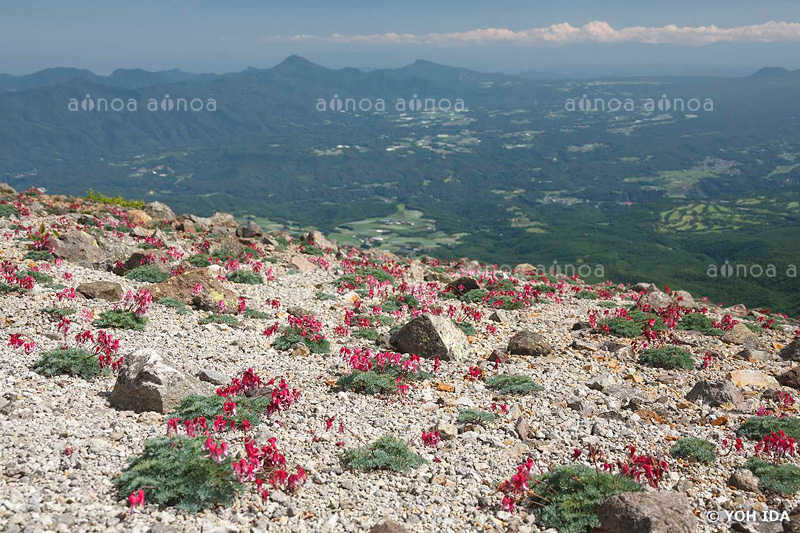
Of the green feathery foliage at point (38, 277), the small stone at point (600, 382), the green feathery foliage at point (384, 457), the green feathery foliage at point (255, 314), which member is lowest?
the small stone at point (600, 382)

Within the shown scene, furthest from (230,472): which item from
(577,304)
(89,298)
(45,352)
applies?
(577,304)

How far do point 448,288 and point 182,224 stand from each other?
64.4ft

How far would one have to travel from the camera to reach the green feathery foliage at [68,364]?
12.0 m

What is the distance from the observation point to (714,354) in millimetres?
16578

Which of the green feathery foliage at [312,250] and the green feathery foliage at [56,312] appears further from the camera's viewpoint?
the green feathery foliage at [312,250]

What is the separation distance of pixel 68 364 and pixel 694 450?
13.6 meters

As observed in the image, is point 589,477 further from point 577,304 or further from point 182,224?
point 182,224

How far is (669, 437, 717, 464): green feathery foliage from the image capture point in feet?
32.8

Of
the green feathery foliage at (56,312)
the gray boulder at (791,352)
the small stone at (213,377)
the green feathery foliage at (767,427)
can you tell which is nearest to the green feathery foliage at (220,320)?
the green feathery foliage at (56,312)

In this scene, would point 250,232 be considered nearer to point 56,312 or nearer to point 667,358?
point 56,312

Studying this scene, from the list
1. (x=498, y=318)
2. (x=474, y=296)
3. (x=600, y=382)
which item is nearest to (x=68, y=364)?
(x=600, y=382)

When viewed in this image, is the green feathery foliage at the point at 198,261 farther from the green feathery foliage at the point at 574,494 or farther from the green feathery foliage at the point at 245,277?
the green feathery foliage at the point at 574,494

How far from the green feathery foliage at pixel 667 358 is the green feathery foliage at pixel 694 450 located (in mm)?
5348

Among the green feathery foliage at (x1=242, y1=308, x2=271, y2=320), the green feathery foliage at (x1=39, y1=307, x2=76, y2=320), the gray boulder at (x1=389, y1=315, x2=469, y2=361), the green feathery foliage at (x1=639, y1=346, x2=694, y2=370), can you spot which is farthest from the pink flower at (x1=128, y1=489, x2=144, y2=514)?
the green feathery foliage at (x1=639, y1=346, x2=694, y2=370)
